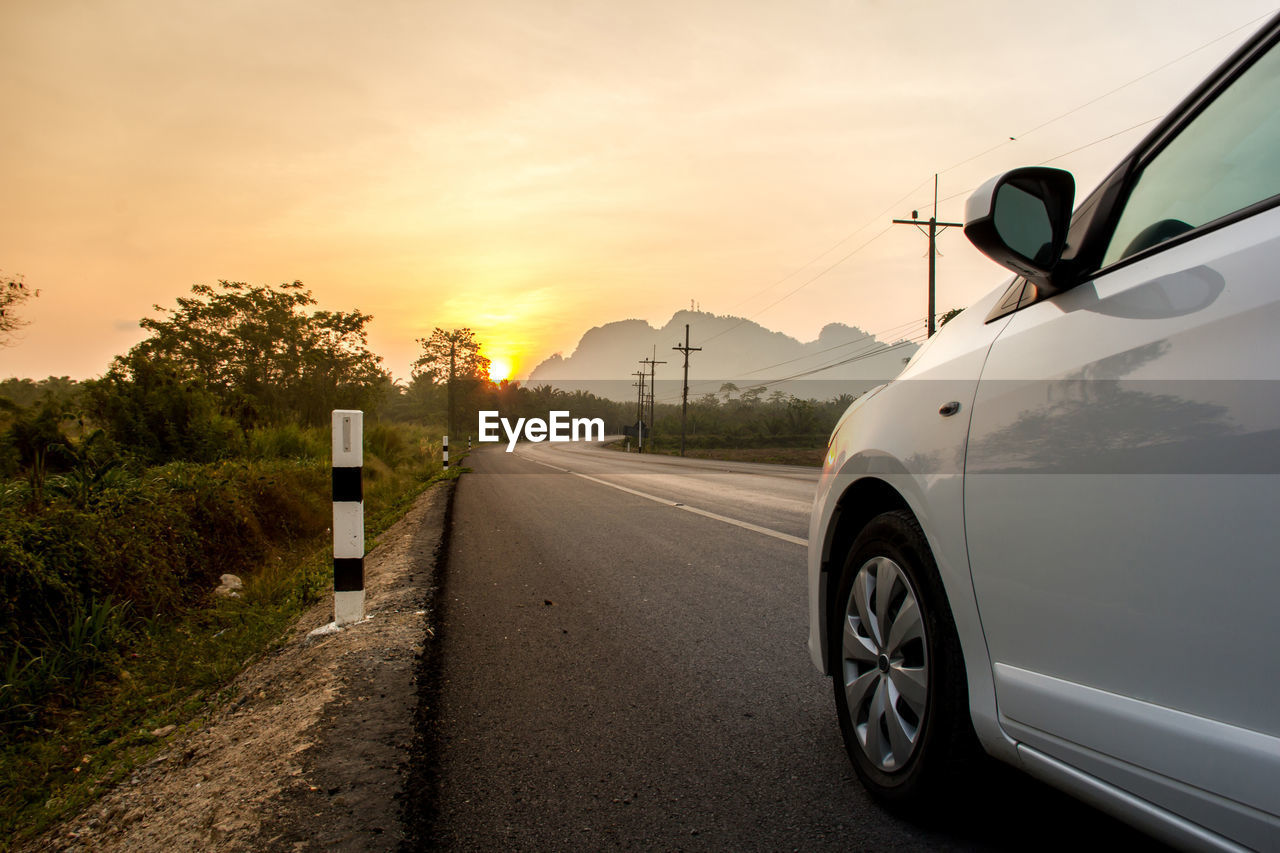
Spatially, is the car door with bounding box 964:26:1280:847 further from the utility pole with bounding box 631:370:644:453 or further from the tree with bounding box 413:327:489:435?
the tree with bounding box 413:327:489:435

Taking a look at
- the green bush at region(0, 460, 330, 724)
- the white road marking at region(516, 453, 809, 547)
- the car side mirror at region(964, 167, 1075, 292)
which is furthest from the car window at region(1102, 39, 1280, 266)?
the green bush at region(0, 460, 330, 724)

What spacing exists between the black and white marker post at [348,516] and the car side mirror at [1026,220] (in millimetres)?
3154

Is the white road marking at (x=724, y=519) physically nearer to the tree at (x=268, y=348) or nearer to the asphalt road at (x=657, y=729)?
the asphalt road at (x=657, y=729)

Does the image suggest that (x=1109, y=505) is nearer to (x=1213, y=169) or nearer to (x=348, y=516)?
(x=1213, y=169)

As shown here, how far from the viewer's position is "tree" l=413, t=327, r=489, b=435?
91750mm

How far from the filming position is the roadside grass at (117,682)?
2938 mm

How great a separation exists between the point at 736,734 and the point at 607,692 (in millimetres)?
655

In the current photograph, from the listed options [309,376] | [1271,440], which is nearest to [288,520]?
[1271,440]

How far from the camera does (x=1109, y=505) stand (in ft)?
4.50

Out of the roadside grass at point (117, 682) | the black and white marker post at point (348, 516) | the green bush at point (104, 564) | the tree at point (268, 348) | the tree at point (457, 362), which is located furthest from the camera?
the tree at point (457, 362)

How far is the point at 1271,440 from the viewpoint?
3.56 feet

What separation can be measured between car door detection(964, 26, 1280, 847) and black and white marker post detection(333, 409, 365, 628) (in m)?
3.15

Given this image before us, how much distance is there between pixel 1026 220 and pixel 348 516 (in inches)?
133

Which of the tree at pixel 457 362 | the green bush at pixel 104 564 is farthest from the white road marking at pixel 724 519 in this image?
the tree at pixel 457 362
